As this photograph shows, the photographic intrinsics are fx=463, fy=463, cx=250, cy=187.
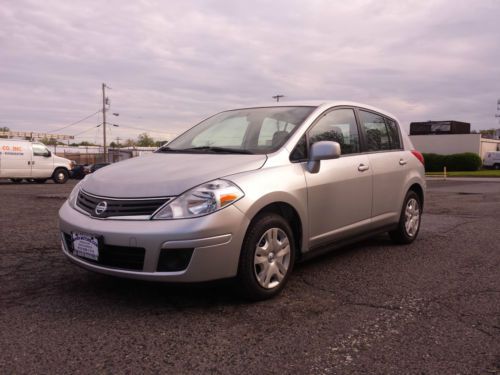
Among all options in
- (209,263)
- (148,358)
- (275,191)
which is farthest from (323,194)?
(148,358)

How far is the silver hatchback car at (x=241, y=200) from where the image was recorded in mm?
3061

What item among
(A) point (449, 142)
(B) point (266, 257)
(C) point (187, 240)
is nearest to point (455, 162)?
(A) point (449, 142)

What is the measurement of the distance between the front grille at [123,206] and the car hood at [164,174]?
38 millimetres

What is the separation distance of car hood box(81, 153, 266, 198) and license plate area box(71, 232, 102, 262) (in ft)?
1.06

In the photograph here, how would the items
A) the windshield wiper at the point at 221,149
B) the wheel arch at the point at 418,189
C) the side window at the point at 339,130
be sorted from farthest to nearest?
1. the wheel arch at the point at 418,189
2. the side window at the point at 339,130
3. the windshield wiper at the point at 221,149

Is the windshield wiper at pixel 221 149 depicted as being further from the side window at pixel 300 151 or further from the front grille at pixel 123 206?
the front grille at pixel 123 206

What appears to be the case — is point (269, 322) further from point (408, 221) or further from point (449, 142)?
point (449, 142)

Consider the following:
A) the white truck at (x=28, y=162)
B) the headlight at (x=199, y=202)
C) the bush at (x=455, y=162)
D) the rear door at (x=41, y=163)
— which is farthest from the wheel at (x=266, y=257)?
the bush at (x=455, y=162)

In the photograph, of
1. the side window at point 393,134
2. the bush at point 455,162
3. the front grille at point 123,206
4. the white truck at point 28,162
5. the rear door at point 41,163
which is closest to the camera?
the front grille at point 123,206

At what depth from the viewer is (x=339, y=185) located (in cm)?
418

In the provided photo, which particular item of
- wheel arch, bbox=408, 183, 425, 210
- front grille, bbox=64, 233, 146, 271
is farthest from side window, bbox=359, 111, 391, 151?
front grille, bbox=64, 233, 146, 271

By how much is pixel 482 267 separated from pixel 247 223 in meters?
2.64

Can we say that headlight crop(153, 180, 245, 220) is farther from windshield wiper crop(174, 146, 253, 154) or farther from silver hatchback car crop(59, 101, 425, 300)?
windshield wiper crop(174, 146, 253, 154)

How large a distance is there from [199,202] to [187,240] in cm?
28
